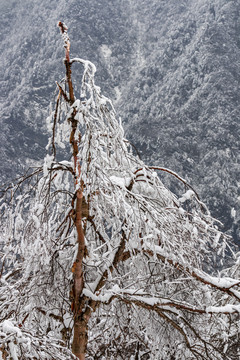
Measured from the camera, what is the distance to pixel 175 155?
50.7 metres

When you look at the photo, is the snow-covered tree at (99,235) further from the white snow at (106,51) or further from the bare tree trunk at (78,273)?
the white snow at (106,51)

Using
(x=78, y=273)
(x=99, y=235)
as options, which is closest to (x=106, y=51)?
(x=99, y=235)

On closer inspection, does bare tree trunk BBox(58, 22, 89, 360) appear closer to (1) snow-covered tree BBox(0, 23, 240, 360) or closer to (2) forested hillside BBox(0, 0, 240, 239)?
(1) snow-covered tree BBox(0, 23, 240, 360)

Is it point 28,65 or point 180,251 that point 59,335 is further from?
point 28,65

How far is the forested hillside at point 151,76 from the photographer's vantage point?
5006cm

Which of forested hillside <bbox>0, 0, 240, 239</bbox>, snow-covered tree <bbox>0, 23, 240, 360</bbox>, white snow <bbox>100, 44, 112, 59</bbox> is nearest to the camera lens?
snow-covered tree <bbox>0, 23, 240, 360</bbox>

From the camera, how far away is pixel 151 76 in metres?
62.0

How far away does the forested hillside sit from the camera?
50062 millimetres

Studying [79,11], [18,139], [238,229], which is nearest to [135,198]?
[238,229]

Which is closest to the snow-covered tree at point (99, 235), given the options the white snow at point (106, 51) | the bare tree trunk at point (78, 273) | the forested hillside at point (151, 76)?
the bare tree trunk at point (78, 273)

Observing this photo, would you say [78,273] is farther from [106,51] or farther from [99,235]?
[106,51]

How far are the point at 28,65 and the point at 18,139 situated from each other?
19.0 m

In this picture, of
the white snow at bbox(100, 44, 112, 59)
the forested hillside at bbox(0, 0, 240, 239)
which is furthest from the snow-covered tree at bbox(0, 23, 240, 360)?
the white snow at bbox(100, 44, 112, 59)

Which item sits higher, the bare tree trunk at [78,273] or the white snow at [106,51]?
the bare tree trunk at [78,273]
